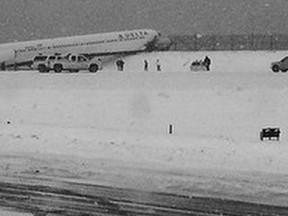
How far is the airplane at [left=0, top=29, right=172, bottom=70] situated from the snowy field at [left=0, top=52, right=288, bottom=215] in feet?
62.6

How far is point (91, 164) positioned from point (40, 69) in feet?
139

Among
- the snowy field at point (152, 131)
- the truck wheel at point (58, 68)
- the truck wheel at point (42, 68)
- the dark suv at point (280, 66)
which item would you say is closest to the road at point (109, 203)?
the snowy field at point (152, 131)

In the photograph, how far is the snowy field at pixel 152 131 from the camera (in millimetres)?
16859

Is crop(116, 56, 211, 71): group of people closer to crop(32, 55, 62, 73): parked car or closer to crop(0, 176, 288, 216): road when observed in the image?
crop(32, 55, 62, 73): parked car

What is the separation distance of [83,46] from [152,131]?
46186mm

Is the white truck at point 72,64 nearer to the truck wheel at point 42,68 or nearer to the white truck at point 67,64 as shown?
the white truck at point 67,64

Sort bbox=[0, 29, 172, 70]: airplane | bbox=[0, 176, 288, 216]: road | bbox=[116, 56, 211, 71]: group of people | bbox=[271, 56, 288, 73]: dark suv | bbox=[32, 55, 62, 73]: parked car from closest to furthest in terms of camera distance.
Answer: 1. bbox=[0, 176, 288, 216]: road
2. bbox=[271, 56, 288, 73]: dark suv
3. bbox=[116, 56, 211, 71]: group of people
4. bbox=[32, 55, 62, 73]: parked car
5. bbox=[0, 29, 172, 70]: airplane

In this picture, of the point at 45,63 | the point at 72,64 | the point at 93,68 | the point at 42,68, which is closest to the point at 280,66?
the point at 93,68

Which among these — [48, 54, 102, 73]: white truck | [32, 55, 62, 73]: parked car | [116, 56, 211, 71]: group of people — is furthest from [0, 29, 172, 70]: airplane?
[48, 54, 102, 73]: white truck

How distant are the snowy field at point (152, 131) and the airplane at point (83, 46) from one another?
19.1 metres

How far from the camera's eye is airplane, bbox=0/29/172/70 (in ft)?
242

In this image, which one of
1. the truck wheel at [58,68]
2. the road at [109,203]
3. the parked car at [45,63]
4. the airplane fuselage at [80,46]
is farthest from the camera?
the airplane fuselage at [80,46]

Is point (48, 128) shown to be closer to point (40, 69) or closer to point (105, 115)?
point (105, 115)

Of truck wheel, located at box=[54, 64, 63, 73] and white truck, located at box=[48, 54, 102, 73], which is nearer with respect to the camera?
truck wheel, located at box=[54, 64, 63, 73]
